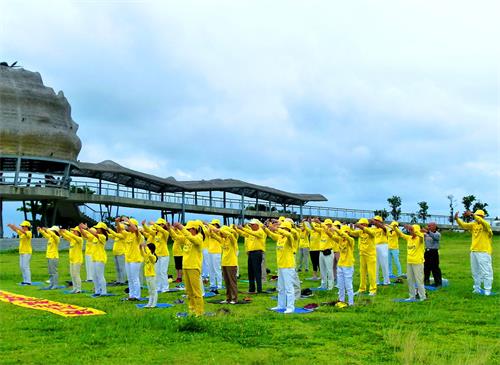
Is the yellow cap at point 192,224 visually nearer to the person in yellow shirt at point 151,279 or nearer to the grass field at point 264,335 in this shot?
Answer: the person in yellow shirt at point 151,279

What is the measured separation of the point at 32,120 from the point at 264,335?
109 feet

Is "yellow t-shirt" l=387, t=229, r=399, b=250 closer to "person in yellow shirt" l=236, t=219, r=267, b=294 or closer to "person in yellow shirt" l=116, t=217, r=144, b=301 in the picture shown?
"person in yellow shirt" l=236, t=219, r=267, b=294

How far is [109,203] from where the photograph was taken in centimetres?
4250

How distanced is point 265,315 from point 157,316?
2.23 meters

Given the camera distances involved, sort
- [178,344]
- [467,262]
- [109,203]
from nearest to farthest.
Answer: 1. [178,344]
2. [467,262]
3. [109,203]

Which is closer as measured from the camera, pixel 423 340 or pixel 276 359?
pixel 276 359

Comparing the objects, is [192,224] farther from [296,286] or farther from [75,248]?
[75,248]

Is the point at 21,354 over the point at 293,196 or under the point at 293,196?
under

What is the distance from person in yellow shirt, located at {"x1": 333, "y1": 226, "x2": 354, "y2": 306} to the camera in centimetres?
1327

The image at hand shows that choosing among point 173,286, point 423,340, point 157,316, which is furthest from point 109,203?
point 423,340

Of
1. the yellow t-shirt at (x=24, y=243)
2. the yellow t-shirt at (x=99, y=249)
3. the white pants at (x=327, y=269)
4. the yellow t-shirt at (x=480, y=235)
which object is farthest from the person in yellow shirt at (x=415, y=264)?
the yellow t-shirt at (x=24, y=243)

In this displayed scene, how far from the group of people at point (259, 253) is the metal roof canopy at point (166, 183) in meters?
21.4

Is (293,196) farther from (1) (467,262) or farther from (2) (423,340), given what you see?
(2) (423,340)

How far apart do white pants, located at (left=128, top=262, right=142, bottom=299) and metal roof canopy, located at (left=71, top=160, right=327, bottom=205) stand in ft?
83.5
